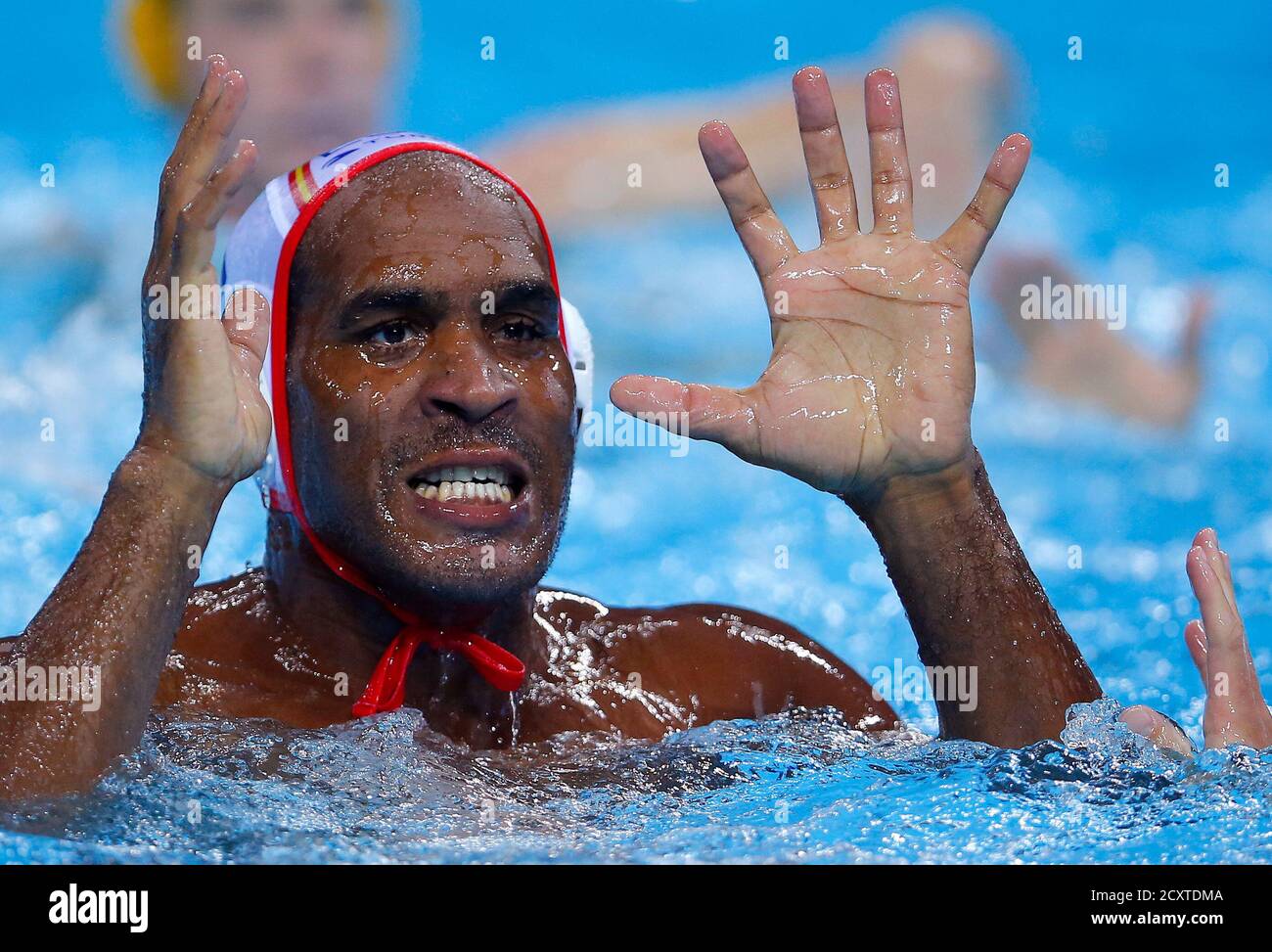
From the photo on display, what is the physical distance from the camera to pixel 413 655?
2.56 meters

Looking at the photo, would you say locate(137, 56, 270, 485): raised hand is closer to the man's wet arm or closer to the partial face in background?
the man's wet arm

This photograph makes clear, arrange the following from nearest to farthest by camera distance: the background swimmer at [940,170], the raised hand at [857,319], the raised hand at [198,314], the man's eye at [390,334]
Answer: the raised hand at [198,314] → the raised hand at [857,319] → the man's eye at [390,334] → the background swimmer at [940,170]

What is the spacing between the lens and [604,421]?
5.96 metres

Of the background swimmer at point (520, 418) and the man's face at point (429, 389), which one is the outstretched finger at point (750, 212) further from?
the man's face at point (429, 389)

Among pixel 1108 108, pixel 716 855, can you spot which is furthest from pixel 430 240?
pixel 1108 108

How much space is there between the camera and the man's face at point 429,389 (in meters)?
2.38

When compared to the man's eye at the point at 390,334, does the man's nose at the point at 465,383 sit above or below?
below

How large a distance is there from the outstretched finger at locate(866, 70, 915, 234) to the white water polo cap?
0.53 metres

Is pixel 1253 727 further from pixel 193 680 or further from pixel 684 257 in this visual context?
pixel 684 257

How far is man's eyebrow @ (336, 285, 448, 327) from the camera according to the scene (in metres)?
2.44

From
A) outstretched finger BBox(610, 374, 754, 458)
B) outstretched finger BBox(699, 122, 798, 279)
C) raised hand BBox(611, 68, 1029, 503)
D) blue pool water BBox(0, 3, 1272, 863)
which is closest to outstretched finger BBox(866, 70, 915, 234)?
raised hand BBox(611, 68, 1029, 503)

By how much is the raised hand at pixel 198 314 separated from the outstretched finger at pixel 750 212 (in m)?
0.73

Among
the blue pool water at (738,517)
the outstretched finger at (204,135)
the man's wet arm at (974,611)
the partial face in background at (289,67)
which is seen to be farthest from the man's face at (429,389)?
the partial face in background at (289,67)

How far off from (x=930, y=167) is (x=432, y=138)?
3939 mm
